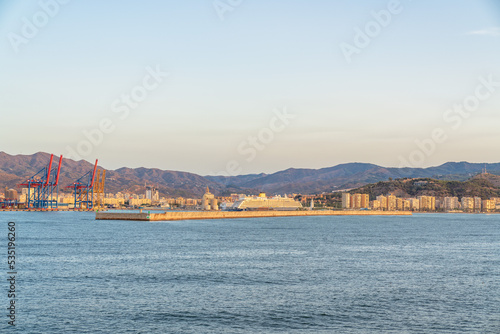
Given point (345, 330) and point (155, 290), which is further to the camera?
point (155, 290)

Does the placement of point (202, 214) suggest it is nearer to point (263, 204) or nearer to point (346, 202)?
point (263, 204)

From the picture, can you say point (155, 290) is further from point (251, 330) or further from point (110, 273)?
point (251, 330)

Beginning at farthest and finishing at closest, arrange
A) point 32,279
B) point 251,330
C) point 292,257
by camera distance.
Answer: point 292,257, point 32,279, point 251,330

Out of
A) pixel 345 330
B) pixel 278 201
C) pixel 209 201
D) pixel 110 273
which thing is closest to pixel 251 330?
pixel 345 330

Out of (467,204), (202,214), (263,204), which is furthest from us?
(467,204)

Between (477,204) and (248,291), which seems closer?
(248,291)

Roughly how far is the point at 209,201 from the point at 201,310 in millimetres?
174473

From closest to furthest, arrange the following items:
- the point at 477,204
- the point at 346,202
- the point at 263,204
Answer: the point at 263,204 → the point at 477,204 → the point at 346,202

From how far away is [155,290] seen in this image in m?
24.2

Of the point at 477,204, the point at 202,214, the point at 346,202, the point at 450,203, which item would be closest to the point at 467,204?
the point at 477,204

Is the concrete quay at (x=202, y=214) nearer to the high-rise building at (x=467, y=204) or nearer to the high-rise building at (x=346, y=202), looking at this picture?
the high-rise building at (x=346, y=202)

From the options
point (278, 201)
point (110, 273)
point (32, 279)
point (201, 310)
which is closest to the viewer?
point (201, 310)

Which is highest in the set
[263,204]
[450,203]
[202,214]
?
[450,203]

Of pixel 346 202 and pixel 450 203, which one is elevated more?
pixel 450 203
